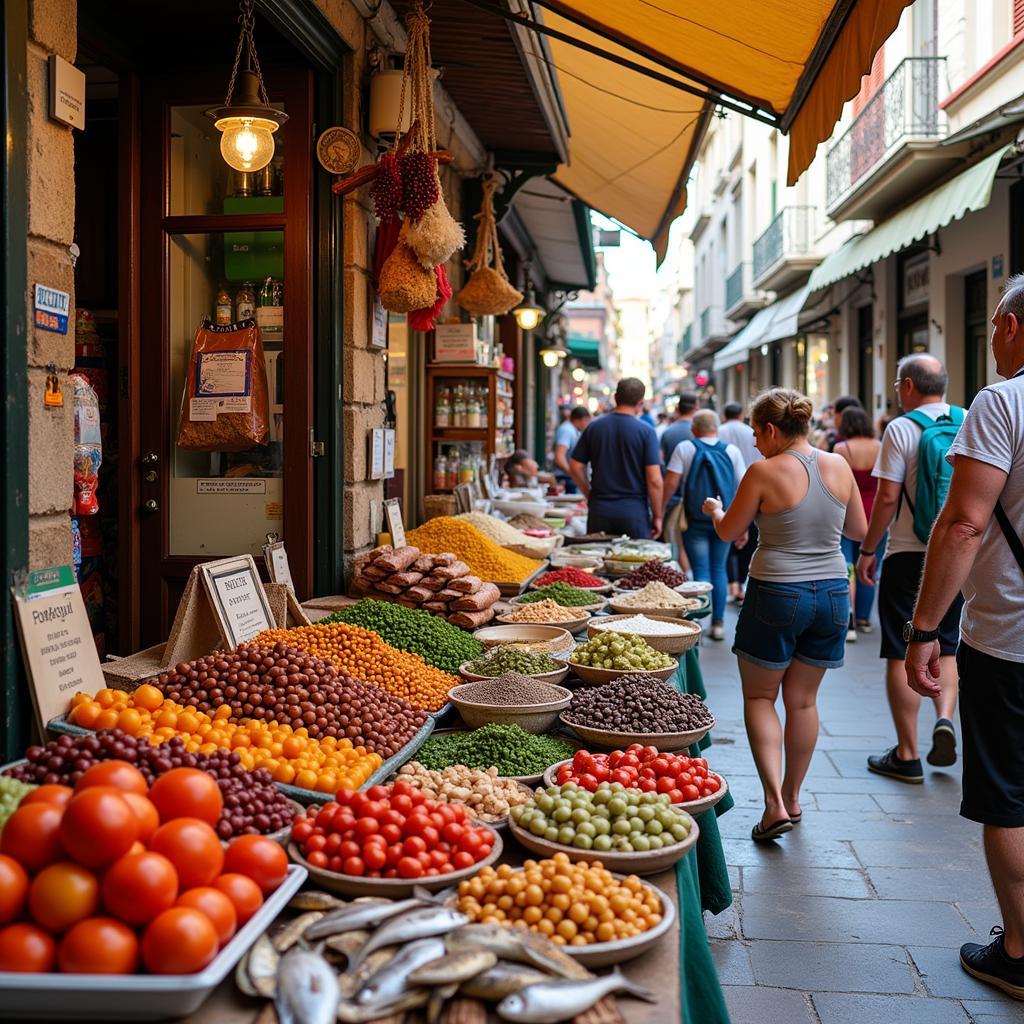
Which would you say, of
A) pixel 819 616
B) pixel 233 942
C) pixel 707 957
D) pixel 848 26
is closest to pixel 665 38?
pixel 848 26

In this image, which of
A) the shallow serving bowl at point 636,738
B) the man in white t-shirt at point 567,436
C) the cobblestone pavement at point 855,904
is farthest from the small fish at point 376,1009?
the man in white t-shirt at point 567,436

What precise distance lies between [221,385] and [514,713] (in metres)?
2.52

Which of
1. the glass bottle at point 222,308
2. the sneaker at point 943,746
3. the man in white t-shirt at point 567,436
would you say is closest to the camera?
the glass bottle at point 222,308

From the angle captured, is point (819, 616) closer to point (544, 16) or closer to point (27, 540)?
point (27, 540)

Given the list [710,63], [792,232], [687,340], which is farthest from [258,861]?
[687,340]

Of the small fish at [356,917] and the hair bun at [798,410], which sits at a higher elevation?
the hair bun at [798,410]

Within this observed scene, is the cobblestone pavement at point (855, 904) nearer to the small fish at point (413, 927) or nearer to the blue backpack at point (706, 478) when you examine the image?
the small fish at point (413, 927)

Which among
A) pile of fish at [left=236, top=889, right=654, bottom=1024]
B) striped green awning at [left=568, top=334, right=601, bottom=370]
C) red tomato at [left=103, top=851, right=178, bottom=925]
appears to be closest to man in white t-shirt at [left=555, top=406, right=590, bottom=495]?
pile of fish at [left=236, top=889, right=654, bottom=1024]

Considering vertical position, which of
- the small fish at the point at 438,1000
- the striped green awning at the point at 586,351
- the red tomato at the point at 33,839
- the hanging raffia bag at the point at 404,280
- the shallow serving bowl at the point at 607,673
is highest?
the striped green awning at the point at 586,351

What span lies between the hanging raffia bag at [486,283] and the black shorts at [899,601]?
153 inches

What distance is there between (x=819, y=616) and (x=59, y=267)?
135 inches

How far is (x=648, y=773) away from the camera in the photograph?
9.66 feet

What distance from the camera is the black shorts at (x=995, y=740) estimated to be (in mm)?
3354

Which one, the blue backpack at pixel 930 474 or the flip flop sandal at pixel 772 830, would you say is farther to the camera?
the blue backpack at pixel 930 474
